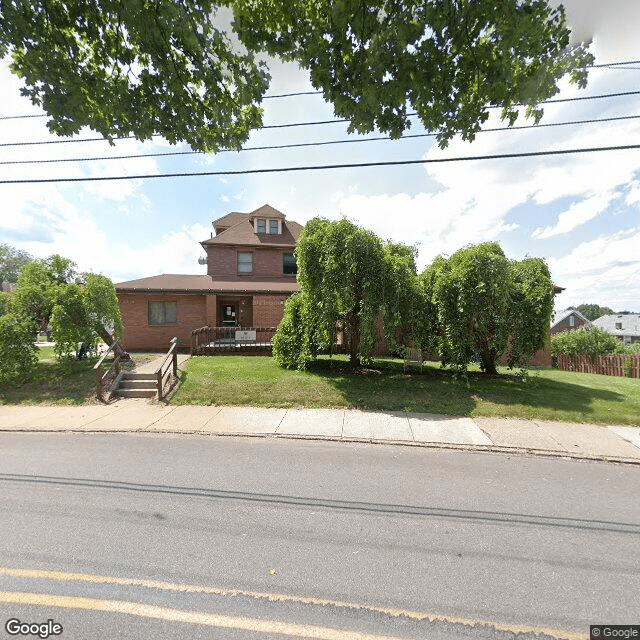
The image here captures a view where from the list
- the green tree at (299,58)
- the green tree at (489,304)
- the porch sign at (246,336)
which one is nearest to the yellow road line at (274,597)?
the green tree at (299,58)

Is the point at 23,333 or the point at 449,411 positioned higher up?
the point at 23,333

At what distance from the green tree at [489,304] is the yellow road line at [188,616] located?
8564 millimetres

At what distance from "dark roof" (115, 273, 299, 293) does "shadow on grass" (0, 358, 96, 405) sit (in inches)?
236

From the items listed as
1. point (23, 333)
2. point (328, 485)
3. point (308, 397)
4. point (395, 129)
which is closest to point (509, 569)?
point (328, 485)

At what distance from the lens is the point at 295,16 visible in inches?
153

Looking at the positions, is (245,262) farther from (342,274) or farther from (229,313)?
(342,274)

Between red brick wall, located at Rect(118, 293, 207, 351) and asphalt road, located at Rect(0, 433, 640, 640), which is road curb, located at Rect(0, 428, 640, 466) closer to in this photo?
asphalt road, located at Rect(0, 433, 640, 640)

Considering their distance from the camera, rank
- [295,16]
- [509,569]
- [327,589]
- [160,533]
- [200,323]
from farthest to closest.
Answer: [200,323]
[295,16]
[160,533]
[509,569]
[327,589]

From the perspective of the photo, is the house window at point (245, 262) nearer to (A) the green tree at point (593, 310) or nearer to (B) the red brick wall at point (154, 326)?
(B) the red brick wall at point (154, 326)

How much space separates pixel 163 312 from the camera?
17.2 m

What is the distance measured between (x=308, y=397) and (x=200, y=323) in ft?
35.4

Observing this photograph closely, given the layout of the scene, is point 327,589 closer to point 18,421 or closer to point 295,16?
point 295,16

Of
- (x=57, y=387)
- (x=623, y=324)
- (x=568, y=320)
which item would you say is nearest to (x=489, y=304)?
(x=57, y=387)

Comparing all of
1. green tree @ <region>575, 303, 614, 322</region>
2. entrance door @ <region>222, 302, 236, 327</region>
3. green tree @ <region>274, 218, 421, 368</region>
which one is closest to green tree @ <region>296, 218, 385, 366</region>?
green tree @ <region>274, 218, 421, 368</region>
